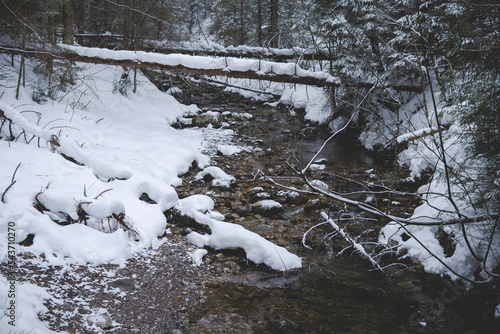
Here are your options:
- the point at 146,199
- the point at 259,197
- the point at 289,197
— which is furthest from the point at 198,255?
the point at 289,197

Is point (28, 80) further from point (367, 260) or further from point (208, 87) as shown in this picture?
point (208, 87)

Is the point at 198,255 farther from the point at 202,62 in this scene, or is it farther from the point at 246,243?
the point at 202,62

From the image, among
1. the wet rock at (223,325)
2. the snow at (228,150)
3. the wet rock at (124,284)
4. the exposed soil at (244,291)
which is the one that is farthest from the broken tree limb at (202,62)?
the wet rock at (223,325)

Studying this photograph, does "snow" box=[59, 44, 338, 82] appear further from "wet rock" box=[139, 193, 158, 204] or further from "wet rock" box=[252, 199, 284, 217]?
"wet rock" box=[139, 193, 158, 204]

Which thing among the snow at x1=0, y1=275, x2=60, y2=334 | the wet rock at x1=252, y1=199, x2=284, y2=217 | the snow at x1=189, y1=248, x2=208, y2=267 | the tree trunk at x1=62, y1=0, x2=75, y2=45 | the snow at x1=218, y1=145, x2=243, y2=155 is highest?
the tree trunk at x1=62, y1=0, x2=75, y2=45

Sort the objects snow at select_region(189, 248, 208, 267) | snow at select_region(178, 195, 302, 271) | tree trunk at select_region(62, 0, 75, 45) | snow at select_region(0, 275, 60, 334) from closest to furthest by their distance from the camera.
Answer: snow at select_region(0, 275, 60, 334)
snow at select_region(189, 248, 208, 267)
snow at select_region(178, 195, 302, 271)
tree trunk at select_region(62, 0, 75, 45)

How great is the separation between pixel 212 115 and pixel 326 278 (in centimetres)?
992

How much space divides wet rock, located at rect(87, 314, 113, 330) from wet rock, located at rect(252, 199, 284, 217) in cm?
385

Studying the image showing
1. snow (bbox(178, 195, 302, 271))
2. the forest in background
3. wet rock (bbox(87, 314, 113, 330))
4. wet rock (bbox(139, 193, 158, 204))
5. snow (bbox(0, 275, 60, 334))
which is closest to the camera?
snow (bbox(0, 275, 60, 334))

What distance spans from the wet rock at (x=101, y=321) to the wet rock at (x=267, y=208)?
12.6ft

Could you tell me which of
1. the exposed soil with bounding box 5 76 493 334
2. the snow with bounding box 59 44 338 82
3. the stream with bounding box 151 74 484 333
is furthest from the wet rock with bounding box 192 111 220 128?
the exposed soil with bounding box 5 76 493 334

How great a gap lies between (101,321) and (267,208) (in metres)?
4.06

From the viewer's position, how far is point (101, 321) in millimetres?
3156

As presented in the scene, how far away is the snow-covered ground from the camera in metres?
3.81
